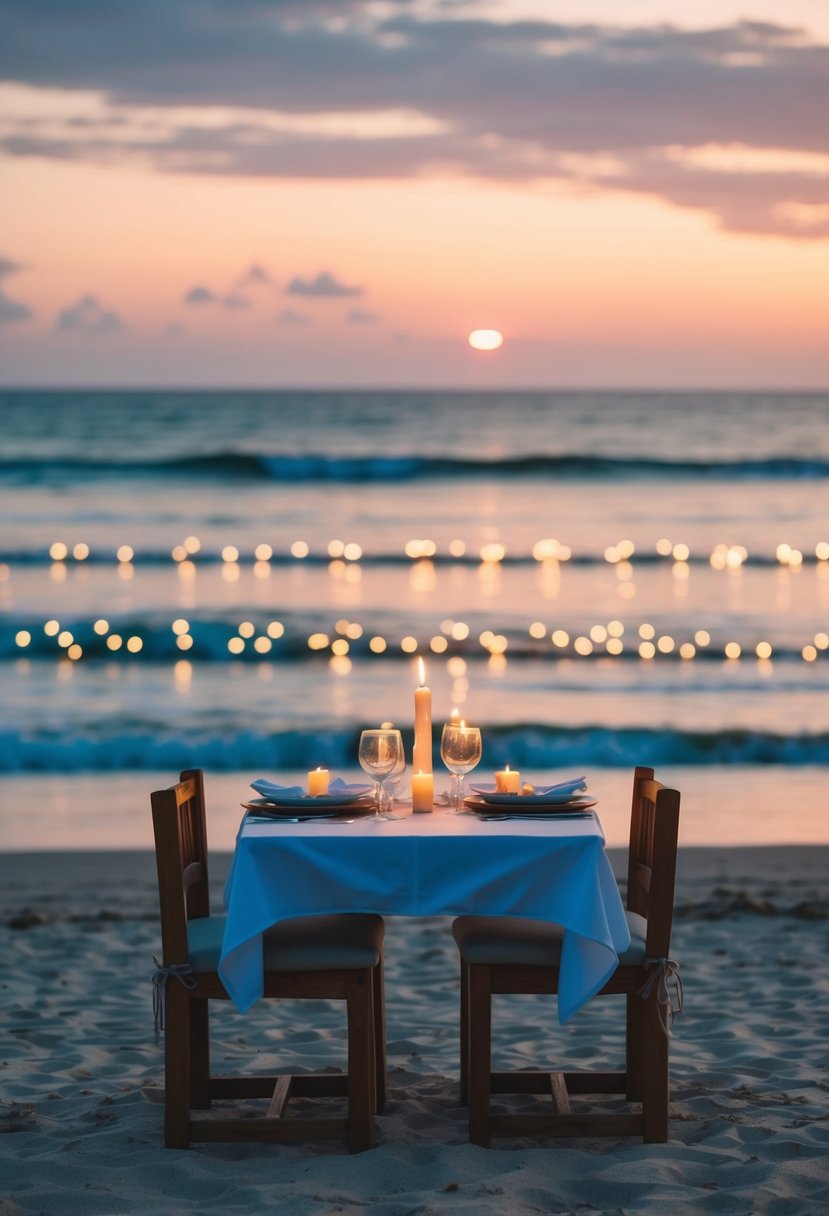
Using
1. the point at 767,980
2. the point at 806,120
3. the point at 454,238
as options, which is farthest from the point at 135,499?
the point at 767,980

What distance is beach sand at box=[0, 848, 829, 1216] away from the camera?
298 cm

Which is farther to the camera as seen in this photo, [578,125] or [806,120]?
[578,125]

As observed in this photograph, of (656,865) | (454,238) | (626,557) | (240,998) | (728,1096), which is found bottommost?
(728,1096)

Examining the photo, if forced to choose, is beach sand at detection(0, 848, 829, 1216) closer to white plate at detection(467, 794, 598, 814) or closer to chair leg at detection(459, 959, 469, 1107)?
chair leg at detection(459, 959, 469, 1107)

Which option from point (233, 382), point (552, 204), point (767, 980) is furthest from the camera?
point (233, 382)

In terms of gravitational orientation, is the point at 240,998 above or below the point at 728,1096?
above

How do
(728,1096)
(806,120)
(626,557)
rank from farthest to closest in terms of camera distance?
(626,557) < (806,120) < (728,1096)

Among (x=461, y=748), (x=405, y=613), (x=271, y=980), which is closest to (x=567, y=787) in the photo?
(x=461, y=748)

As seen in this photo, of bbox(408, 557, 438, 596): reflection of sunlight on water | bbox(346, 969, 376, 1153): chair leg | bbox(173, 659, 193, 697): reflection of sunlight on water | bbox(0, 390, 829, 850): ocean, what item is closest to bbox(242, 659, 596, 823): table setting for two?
bbox(346, 969, 376, 1153): chair leg

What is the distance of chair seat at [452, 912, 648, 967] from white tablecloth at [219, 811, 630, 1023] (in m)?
0.06

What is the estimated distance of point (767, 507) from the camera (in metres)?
23.1

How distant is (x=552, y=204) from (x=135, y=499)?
381 inches

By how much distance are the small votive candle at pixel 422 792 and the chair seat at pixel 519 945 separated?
0.96 ft

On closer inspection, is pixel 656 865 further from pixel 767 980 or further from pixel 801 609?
pixel 801 609
